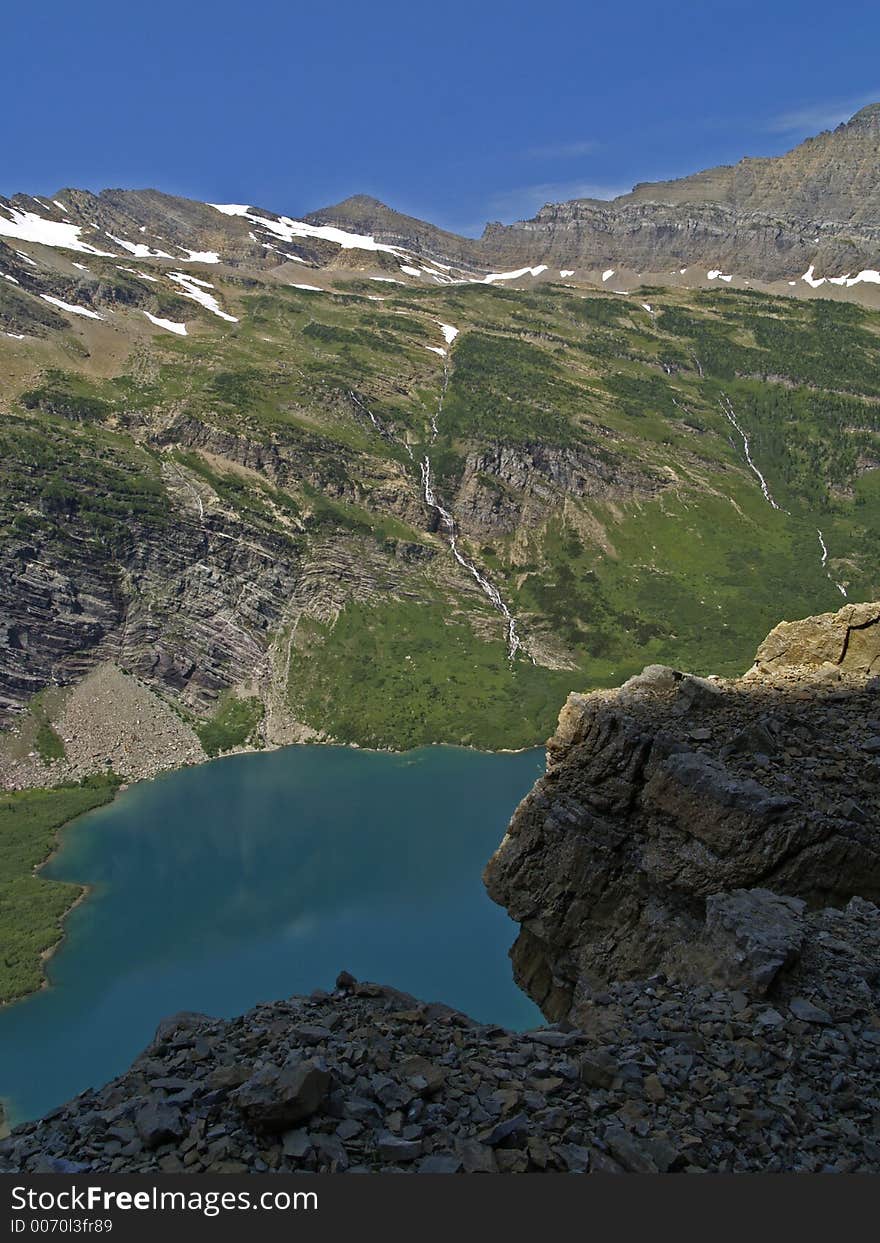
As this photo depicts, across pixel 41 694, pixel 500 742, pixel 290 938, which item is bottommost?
pixel 290 938

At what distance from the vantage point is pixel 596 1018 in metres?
11.6

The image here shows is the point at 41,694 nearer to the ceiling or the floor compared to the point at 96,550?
nearer to the floor

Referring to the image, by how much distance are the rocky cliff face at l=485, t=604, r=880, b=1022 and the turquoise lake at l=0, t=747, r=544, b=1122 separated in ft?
124

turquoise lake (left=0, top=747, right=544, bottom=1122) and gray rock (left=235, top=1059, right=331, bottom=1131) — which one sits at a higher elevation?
gray rock (left=235, top=1059, right=331, bottom=1131)

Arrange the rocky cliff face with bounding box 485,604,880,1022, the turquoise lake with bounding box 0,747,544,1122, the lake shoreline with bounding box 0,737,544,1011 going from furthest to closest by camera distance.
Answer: the lake shoreline with bounding box 0,737,544,1011 → the turquoise lake with bounding box 0,747,544,1122 → the rocky cliff face with bounding box 485,604,880,1022

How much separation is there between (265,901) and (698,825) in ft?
230

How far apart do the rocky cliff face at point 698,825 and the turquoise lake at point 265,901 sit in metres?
37.9

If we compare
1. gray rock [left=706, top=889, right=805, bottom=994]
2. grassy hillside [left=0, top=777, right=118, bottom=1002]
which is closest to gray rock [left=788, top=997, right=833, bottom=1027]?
gray rock [left=706, top=889, right=805, bottom=994]

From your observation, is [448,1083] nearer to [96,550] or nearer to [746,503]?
[96,550]

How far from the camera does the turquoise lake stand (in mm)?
57500

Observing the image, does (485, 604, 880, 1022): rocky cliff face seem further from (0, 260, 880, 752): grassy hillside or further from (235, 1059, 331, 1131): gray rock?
(0, 260, 880, 752): grassy hillside

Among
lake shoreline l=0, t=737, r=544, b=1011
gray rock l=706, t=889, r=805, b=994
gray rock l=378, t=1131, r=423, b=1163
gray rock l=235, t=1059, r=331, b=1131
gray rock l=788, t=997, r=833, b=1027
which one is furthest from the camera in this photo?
lake shoreline l=0, t=737, r=544, b=1011

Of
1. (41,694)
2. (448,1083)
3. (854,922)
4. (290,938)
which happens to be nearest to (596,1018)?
(448,1083)

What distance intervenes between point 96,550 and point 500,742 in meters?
82.2
